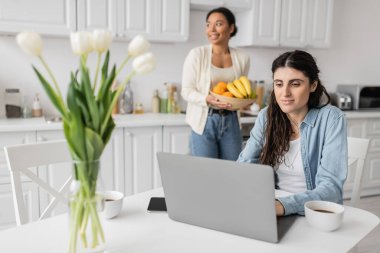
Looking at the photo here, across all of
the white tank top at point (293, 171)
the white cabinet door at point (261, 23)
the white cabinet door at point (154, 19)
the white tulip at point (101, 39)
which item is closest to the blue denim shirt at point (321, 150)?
the white tank top at point (293, 171)

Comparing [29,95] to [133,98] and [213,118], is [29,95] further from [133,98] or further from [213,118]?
[213,118]

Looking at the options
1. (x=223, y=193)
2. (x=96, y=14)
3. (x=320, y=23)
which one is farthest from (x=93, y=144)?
(x=320, y=23)

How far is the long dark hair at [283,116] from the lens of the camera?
1570 mm

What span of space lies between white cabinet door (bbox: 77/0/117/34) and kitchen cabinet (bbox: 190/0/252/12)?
0.67 m

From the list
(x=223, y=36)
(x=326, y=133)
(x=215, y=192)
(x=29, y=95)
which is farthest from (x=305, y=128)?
(x=29, y=95)

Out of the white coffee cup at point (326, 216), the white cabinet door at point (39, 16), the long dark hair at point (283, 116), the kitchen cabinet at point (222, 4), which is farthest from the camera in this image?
the kitchen cabinet at point (222, 4)

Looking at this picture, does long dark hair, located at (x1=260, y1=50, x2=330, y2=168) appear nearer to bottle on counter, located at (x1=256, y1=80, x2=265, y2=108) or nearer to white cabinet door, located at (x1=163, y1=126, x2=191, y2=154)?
white cabinet door, located at (x1=163, y1=126, x2=191, y2=154)

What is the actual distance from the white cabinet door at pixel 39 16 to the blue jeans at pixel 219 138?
3.99 ft

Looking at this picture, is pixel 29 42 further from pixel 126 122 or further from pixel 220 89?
pixel 126 122

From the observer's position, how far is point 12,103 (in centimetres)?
307

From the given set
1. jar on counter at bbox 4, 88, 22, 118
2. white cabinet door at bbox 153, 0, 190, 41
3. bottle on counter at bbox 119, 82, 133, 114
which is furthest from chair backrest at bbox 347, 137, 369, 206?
jar on counter at bbox 4, 88, 22, 118

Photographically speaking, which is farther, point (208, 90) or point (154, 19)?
point (154, 19)

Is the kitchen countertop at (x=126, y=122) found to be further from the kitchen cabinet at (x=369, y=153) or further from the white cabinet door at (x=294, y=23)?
the white cabinet door at (x=294, y=23)

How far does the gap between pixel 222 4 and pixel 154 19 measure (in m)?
0.63
